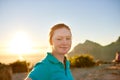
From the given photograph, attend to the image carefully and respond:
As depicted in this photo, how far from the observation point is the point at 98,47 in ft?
73.6

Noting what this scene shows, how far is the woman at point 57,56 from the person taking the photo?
2.38 meters

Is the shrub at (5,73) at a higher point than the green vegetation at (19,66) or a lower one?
lower

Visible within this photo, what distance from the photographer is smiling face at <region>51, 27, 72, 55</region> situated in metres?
2.52

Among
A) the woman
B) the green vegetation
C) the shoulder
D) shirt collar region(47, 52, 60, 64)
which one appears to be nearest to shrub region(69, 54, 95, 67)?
the green vegetation

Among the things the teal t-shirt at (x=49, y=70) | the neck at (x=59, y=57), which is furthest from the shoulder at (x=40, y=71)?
the neck at (x=59, y=57)

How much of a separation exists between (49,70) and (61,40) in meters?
0.29

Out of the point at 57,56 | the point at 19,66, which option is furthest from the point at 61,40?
the point at 19,66

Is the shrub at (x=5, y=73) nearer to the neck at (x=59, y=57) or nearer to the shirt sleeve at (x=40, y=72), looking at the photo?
the neck at (x=59, y=57)

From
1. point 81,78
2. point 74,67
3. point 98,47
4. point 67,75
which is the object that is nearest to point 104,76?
point 81,78

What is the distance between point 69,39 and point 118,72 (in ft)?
→ 22.7

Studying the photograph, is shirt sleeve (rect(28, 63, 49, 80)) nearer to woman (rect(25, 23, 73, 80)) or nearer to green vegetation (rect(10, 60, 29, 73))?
woman (rect(25, 23, 73, 80))

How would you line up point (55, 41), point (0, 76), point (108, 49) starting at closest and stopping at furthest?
point (55, 41) < point (0, 76) < point (108, 49)

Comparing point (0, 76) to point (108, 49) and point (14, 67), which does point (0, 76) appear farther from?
point (108, 49)

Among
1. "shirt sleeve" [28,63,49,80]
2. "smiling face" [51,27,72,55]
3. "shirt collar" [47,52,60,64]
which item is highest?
"smiling face" [51,27,72,55]
